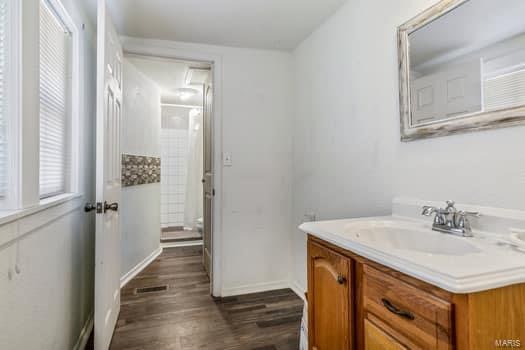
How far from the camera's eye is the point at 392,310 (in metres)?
0.89

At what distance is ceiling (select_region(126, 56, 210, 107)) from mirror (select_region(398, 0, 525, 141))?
6.10 feet

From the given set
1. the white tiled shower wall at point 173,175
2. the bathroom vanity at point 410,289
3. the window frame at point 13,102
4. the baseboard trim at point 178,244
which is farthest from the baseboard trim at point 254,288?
the white tiled shower wall at point 173,175

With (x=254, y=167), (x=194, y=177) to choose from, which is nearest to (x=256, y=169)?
(x=254, y=167)

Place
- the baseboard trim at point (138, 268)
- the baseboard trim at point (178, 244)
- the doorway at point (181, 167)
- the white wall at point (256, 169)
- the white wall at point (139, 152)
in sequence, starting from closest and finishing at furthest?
the white wall at point (256, 169)
the baseboard trim at point (138, 268)
the white wall at point (139, 152)
the baseboard trim at point (178, 244)
the doorway at point (181, 167)

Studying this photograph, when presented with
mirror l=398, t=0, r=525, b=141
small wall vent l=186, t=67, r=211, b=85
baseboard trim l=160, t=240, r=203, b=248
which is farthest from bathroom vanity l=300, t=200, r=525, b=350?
baseboard trim l=160, t=240, r=203, b=248

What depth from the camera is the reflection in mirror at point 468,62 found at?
3.42 ft

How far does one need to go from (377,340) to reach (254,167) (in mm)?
1969

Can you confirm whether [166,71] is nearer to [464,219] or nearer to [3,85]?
[3,85]

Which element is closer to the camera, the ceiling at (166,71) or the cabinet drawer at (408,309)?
the cabinet drawer at (408,309)

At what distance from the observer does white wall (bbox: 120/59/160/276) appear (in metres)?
3.01

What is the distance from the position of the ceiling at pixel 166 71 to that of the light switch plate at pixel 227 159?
856 millimetres

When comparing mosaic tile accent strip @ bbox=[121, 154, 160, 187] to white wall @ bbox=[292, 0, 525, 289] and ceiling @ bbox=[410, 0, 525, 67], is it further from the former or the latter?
ceiling @ bbox=[410, 0, 525, 67]

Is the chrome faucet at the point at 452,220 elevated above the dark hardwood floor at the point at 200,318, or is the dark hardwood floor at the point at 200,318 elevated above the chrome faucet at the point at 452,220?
the chrome faucet at the point at 452,220

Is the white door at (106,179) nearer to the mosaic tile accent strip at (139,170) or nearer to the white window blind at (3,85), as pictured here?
the white window blind at (3,85)
